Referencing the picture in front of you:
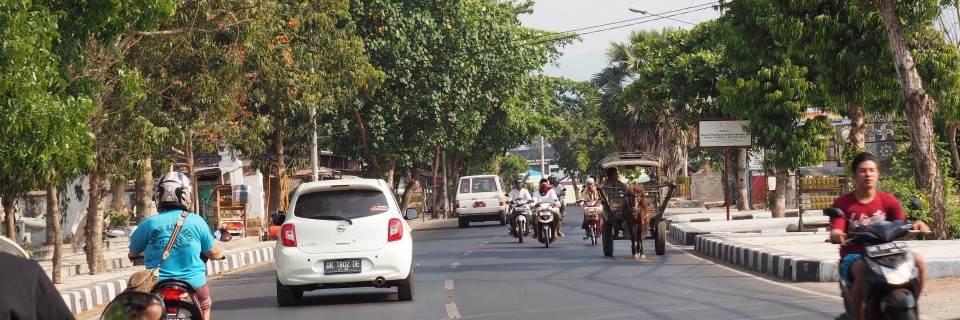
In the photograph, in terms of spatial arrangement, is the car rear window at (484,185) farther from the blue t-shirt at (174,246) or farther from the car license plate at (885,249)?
the car license plate at (885,249)

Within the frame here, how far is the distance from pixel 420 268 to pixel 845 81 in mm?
8757

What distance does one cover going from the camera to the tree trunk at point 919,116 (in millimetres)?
19828

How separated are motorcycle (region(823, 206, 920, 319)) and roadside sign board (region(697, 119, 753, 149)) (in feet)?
84.6

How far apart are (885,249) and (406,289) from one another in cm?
724

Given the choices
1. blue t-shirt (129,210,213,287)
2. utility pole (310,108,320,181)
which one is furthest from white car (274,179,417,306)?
utility pole (310,108,320,181)

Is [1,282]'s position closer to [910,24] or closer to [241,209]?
[910,24]

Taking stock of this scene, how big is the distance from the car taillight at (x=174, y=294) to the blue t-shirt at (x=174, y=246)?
0.77ft

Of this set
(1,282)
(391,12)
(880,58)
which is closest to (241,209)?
(391,12)

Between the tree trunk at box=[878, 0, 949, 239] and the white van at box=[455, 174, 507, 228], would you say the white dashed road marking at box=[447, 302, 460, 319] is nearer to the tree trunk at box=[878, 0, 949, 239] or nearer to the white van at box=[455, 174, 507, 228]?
the tree trunk at box=[878, 0, 949, 239]

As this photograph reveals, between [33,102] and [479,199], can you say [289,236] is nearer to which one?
[33,102]

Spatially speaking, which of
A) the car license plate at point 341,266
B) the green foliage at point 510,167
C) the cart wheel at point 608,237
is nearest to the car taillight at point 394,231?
the car license plate at point 341,266

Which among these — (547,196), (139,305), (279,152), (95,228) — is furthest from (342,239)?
(279,152)

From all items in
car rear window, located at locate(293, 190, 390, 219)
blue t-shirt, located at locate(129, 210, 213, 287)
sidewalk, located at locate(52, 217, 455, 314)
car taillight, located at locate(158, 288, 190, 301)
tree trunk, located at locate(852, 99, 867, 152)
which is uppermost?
tree trunk, located at locate(852, 99, 867, 152)

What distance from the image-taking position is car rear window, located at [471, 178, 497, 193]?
42344mm
